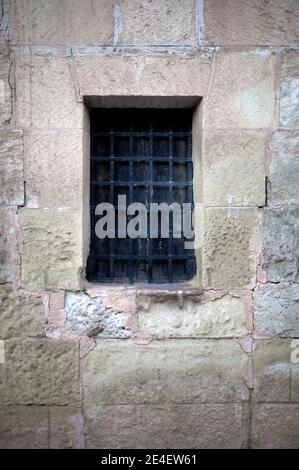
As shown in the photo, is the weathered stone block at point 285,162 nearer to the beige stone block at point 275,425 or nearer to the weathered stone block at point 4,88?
the beige stone block at point 275,425

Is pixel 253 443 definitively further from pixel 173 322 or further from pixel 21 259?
pixel 21 259

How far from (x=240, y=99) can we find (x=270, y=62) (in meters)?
0.26

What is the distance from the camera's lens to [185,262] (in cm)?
247

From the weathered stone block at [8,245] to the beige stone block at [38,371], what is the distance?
379 millimetres

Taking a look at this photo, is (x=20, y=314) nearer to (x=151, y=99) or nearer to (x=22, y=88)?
(x=22, y=88)

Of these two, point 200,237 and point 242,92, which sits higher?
point 242,92

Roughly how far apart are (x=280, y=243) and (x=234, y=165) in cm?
51

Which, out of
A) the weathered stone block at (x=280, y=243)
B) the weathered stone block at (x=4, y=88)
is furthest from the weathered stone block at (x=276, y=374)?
the weathered stone block at (x=4, y=88)

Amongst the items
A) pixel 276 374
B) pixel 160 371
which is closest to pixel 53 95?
pixel 160 371

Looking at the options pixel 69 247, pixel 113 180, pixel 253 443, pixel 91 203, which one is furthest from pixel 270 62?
pixel 253 443

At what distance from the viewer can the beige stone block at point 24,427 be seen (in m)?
2.25

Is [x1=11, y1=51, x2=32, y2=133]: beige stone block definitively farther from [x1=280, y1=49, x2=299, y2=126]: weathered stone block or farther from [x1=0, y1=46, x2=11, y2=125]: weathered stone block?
[x1=280, y1=49, x2=299, y2=126]: weathered stone block

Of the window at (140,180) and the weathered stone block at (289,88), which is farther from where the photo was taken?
the window at (140,180)

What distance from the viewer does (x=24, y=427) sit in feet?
7.42
